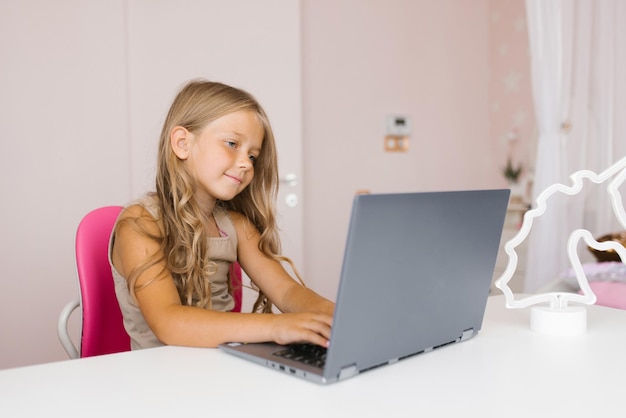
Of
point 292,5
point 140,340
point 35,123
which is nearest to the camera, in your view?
point 140,340

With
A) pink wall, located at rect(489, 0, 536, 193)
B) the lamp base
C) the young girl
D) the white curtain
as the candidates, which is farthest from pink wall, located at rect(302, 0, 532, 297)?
the lamp base

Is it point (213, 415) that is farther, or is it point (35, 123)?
point (35, 123)

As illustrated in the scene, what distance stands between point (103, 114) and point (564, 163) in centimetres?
210

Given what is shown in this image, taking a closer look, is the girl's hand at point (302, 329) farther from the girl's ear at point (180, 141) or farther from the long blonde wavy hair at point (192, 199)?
the girl's ear at point (180, 141)

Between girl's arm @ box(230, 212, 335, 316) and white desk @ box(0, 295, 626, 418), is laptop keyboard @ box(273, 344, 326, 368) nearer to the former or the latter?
white desk @ box(0, 295, 626, 418)

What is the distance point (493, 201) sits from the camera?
0.98m

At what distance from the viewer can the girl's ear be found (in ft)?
4.60

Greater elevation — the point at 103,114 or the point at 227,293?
the point at 103,114

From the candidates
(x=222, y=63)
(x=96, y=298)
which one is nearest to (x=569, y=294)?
(x=96, y=298)

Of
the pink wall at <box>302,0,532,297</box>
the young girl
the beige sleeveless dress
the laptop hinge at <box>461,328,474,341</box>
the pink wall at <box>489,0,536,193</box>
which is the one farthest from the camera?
the pink wall at <box>489,0,536,193</box>

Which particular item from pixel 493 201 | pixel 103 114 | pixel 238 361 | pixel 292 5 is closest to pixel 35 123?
pixel 103 114

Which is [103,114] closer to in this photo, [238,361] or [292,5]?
[292,5]

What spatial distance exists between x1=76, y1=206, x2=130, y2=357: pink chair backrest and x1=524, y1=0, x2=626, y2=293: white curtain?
83.2 inches

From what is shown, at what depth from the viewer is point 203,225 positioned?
138 cm
